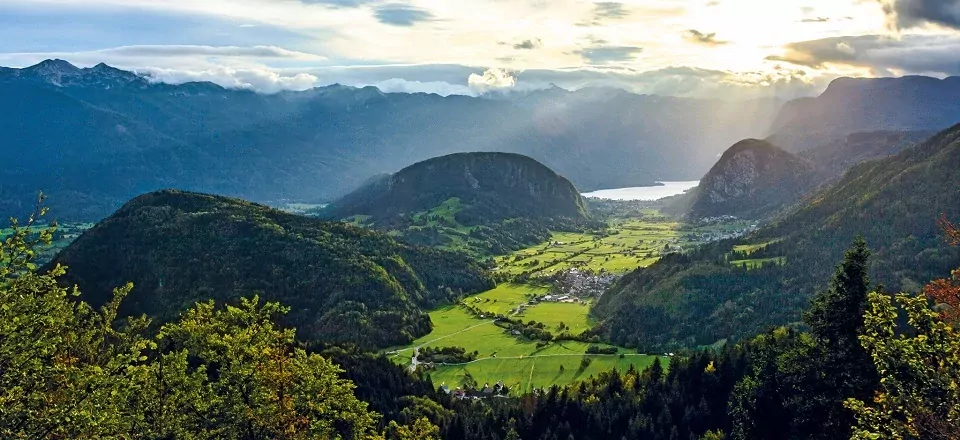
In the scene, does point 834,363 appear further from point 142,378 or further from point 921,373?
point 142,378

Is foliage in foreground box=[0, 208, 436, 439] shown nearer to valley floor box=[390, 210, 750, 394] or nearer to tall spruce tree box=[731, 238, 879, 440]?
tall spruce tree box=[731, 238, 879, 440]

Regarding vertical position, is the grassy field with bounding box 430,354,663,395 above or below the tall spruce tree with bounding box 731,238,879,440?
below

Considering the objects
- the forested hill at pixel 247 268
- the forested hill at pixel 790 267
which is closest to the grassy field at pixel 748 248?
the forested hill at pixel 790 267

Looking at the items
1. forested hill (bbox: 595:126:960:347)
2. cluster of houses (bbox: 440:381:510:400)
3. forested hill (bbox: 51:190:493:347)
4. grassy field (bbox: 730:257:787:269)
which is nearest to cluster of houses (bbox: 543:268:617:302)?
forested hill (bbox: 595:126:960:347)

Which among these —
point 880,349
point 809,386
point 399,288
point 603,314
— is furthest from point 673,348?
point 880,349

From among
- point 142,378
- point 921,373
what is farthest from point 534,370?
point 142,378

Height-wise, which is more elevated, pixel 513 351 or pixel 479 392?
pixel 479 392

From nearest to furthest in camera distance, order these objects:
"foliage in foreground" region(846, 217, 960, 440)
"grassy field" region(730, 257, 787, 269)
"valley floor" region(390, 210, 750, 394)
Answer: "foliage in foreground" region(846, 217, 960, 440), "valley floor" region(390, 210, 750, 394), "grassy field" region(730, 257, 787, 269)
